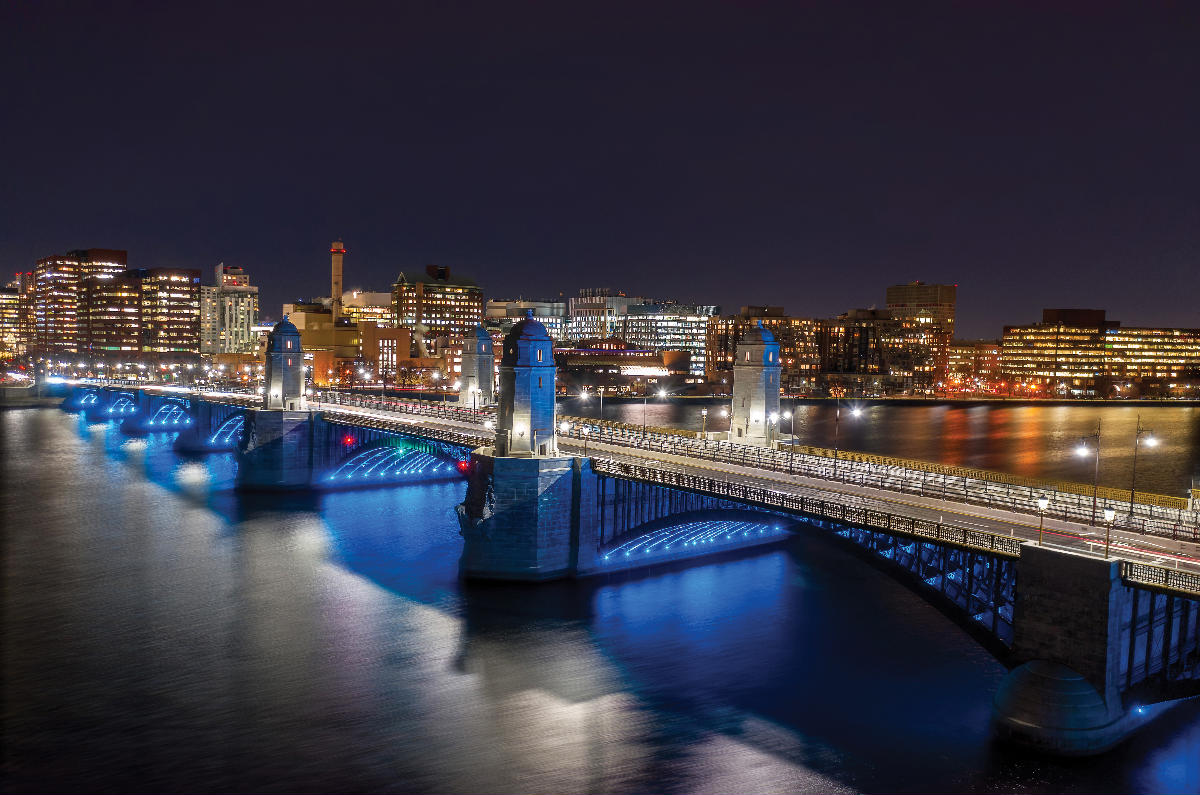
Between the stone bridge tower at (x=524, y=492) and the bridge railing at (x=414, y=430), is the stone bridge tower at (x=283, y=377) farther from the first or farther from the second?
the stone bridge tower at (x=524, y=492)

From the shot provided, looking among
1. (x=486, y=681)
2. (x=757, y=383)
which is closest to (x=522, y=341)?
(x=486, y=681)

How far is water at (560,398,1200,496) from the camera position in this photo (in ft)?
329

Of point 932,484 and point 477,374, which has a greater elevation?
point 477,374

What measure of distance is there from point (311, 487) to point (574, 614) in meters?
41.4

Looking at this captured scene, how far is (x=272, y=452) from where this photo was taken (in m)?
73.0

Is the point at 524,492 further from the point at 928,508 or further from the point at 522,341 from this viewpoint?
the point at 928,508

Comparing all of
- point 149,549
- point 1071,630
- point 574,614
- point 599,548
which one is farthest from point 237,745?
point 149,549

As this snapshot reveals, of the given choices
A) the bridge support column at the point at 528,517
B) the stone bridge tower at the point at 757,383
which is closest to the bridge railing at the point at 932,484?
the stone bridge tower at the point at 757,383

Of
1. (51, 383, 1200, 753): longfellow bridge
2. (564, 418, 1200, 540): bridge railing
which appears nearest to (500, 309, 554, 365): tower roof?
(51, 383, 1200, 753): longfellow bridge

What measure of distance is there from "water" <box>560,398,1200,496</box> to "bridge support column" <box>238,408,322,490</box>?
6923 centimetres

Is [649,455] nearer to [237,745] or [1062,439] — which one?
[237,745]

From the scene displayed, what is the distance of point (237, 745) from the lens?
2833cm

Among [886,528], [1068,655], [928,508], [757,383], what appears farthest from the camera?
[757,383]

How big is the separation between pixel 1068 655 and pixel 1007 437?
124673 mm
